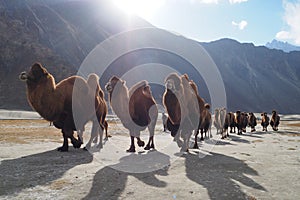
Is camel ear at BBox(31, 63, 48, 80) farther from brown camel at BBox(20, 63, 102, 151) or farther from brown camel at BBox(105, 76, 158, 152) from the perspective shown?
brown camel at BBox(105, 76, 158, 152)

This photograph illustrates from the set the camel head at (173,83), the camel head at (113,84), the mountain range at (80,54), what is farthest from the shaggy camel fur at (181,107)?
the mountain range at (80,54)

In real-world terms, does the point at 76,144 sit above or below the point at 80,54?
below

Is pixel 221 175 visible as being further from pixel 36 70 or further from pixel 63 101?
pixel 36 70

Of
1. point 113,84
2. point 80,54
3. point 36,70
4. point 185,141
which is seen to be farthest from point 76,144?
point 80,54

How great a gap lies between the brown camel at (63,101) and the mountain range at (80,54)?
7968 cm

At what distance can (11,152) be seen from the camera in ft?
30.9

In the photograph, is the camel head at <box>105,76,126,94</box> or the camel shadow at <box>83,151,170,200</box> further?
the camel head at <box>105,76,126,94</box>

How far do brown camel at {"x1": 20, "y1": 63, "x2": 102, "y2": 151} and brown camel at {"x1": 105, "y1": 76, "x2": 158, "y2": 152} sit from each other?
36.6 inches

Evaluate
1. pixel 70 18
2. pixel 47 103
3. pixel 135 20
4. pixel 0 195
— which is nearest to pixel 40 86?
pixel 47 103

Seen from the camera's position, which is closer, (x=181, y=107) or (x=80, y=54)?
(x=181, y=107)

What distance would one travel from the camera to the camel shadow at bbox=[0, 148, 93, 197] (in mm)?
5555

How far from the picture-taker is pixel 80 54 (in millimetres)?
121812

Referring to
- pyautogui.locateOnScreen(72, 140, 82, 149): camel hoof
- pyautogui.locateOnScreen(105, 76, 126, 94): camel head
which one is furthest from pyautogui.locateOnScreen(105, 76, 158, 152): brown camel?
pyautogui.locateOnScreen(72, 140, 82, 149): camel hoof

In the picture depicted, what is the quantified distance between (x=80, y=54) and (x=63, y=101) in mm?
116830
